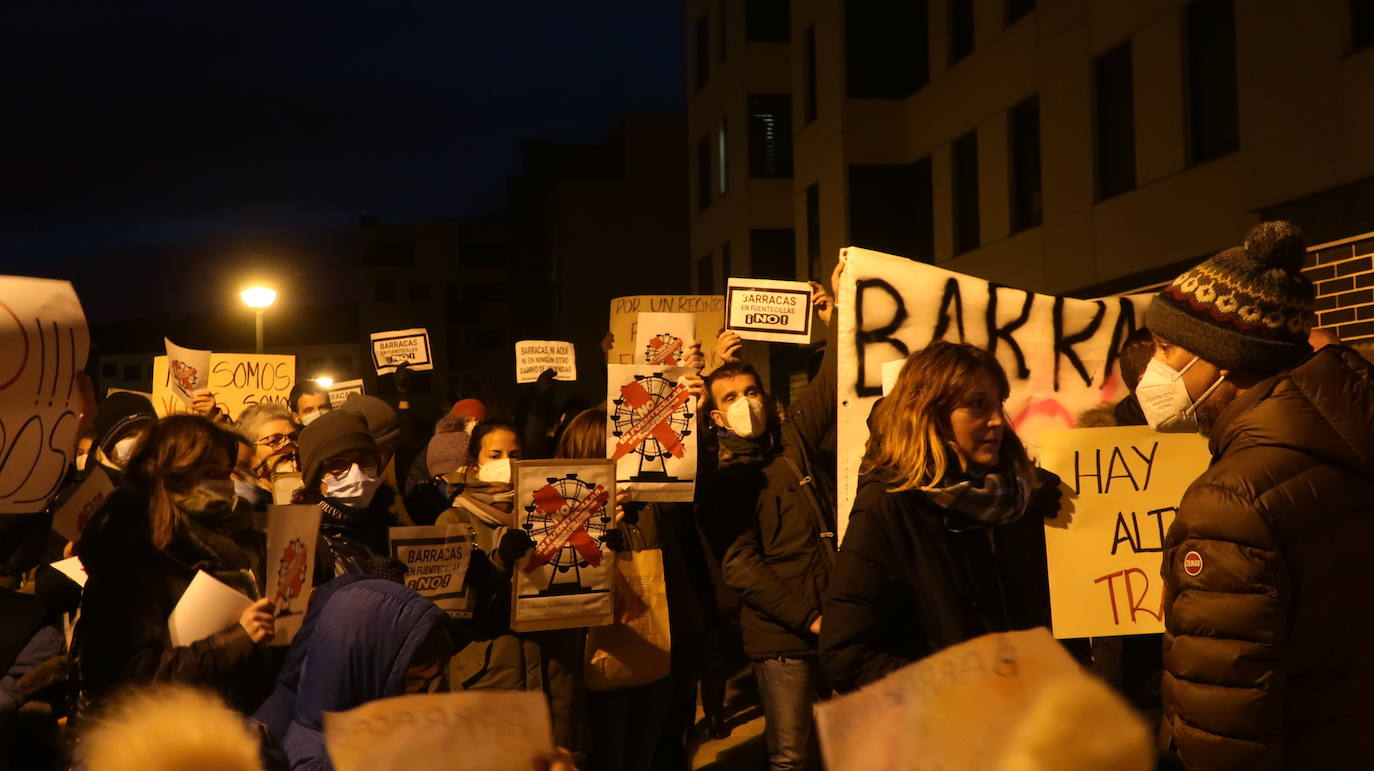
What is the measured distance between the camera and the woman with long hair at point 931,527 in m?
3.45

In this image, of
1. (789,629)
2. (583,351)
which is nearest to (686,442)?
(789,629)

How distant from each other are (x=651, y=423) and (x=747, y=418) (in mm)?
522

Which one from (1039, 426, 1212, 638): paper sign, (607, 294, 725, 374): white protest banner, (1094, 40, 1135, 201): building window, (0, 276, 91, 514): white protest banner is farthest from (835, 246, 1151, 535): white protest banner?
(1094, 40, 1135, 201): building window

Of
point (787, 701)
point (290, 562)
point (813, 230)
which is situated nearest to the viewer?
point (290, 562)

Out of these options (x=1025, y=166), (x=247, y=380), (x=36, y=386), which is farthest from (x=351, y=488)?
(x=1025, y=166)

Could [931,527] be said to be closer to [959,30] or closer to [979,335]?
[979,335]

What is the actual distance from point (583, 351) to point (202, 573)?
141 feet

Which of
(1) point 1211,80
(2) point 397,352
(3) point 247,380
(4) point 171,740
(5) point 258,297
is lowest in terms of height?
(4) point 171,740

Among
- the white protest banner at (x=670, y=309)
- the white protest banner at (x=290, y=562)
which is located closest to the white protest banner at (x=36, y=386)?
the white protest banner at (x=290, y=562)

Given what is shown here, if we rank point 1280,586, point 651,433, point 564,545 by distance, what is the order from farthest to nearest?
point 651,433 → point 564,545 → point 1280,586

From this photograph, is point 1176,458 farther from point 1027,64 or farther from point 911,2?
point 911,2

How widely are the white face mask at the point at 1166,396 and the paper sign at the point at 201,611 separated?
2.64 m

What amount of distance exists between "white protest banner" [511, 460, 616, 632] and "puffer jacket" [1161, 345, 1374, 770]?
3196 mm

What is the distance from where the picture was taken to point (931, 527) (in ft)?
11.5
